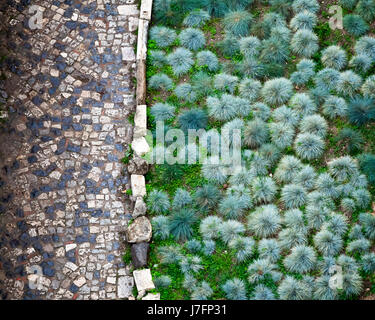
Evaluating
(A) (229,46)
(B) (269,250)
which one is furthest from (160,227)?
(A) (229,46)

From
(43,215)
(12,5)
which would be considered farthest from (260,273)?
(12,5)

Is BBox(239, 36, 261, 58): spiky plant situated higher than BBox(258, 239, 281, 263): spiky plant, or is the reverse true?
BBox(239, 36, 261, 58): spiky plant

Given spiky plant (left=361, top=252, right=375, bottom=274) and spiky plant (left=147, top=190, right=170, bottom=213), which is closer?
spiky plant (left=361, top=252, right=375, bottom=274)

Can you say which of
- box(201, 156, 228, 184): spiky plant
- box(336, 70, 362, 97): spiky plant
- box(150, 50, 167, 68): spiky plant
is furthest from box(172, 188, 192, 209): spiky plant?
box(336, 70, 362, 97): spiky plant

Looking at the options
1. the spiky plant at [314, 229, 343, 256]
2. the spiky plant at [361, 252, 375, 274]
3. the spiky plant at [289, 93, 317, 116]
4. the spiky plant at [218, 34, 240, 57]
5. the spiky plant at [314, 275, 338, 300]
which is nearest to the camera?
the spiky plant at [314, 275, 338, 300]

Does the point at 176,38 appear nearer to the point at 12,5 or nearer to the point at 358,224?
the point at 12,5

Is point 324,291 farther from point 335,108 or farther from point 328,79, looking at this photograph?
point 328,79

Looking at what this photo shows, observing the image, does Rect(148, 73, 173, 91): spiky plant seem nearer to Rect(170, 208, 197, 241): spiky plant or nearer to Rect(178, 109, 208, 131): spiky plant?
Rect(178, 109, 208, 131): spiky plant
